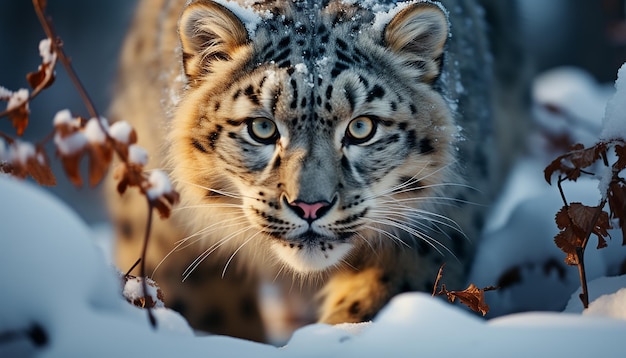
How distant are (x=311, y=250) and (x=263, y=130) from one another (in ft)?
1.59

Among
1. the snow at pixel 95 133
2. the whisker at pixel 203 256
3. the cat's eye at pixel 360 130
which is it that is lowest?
the whisker at pixel 203 256

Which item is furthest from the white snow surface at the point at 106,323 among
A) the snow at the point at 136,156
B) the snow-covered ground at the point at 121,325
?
the snow at the point at 136,156

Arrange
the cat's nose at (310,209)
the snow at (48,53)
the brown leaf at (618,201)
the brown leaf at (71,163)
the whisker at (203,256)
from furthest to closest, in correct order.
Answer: the whisker at (203,256), the cat's nose at (310,209), the brown leaf at (618,201), the snow at (48,53), the brown leaf at (71,163)

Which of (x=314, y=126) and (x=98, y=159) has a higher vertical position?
(x=314, y=126)

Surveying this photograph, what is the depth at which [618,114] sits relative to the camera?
2.73 meters

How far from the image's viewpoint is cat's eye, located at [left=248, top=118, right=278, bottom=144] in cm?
313

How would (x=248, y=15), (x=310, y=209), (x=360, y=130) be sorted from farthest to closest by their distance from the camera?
(x=248, y=15)
(x=360, y=130)
(x=310, y=209)

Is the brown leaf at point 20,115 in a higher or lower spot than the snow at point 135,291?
higher

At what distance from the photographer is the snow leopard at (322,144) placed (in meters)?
3.07

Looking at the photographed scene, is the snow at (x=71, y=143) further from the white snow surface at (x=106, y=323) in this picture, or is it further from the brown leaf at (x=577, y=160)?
the brown leaf at (x=577, y=160)

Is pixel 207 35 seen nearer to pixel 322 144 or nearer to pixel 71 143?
pixel 322 144

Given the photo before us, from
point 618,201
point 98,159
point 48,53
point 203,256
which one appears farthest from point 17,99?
point 618,201

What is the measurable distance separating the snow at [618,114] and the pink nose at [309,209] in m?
0.98

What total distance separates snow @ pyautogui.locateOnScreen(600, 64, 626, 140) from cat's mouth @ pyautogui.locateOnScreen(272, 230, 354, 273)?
3.32ft
